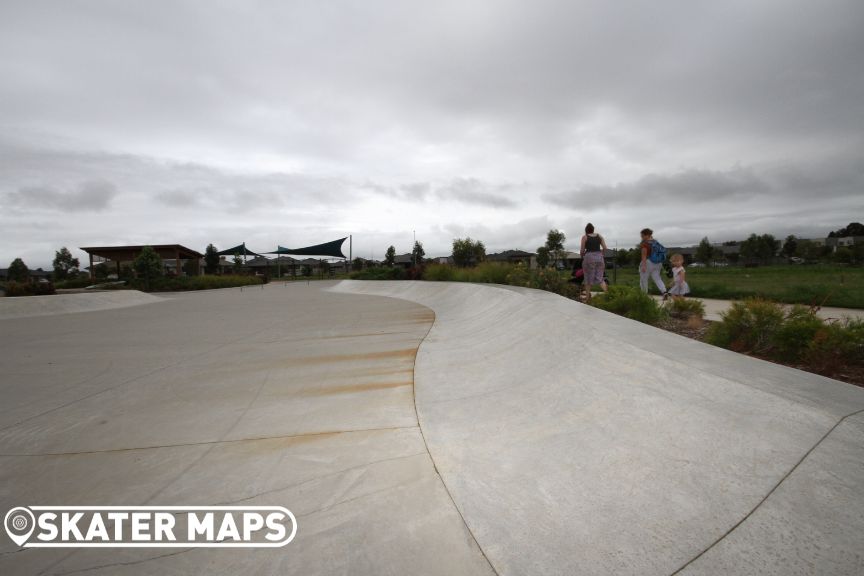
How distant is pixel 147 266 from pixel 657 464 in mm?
30867

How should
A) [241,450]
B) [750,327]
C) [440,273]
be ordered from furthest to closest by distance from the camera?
1. [440,273]
2. [750,327]
3. [241,450]

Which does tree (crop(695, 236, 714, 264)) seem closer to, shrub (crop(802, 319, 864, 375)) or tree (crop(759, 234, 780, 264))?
tree (crop(759, 234, 780, 264))

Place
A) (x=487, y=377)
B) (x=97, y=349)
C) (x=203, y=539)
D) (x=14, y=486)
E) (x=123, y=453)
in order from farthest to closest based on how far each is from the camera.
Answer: (x=97, y=349) → (x=487, y=377) → (x=123, y=453) → (x=14, y=486) → (x=203, y=539)

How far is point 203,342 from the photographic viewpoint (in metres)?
6.79

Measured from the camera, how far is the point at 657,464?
6.63 ft

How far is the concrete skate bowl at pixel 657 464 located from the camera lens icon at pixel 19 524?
7.42 ft

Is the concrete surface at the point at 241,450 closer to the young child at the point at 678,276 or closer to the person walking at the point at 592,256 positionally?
the person walking at the point at 592,256

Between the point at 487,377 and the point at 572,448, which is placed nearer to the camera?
the point at 572,448

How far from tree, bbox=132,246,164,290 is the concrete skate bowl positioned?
2873 cm

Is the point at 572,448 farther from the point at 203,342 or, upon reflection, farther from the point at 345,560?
the point at 203,342

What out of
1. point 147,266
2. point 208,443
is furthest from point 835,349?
point 147,266

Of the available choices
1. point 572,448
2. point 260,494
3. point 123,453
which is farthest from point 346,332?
point 572,448

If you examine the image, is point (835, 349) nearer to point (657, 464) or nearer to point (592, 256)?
point (657, 464)

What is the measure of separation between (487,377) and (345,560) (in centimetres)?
251
